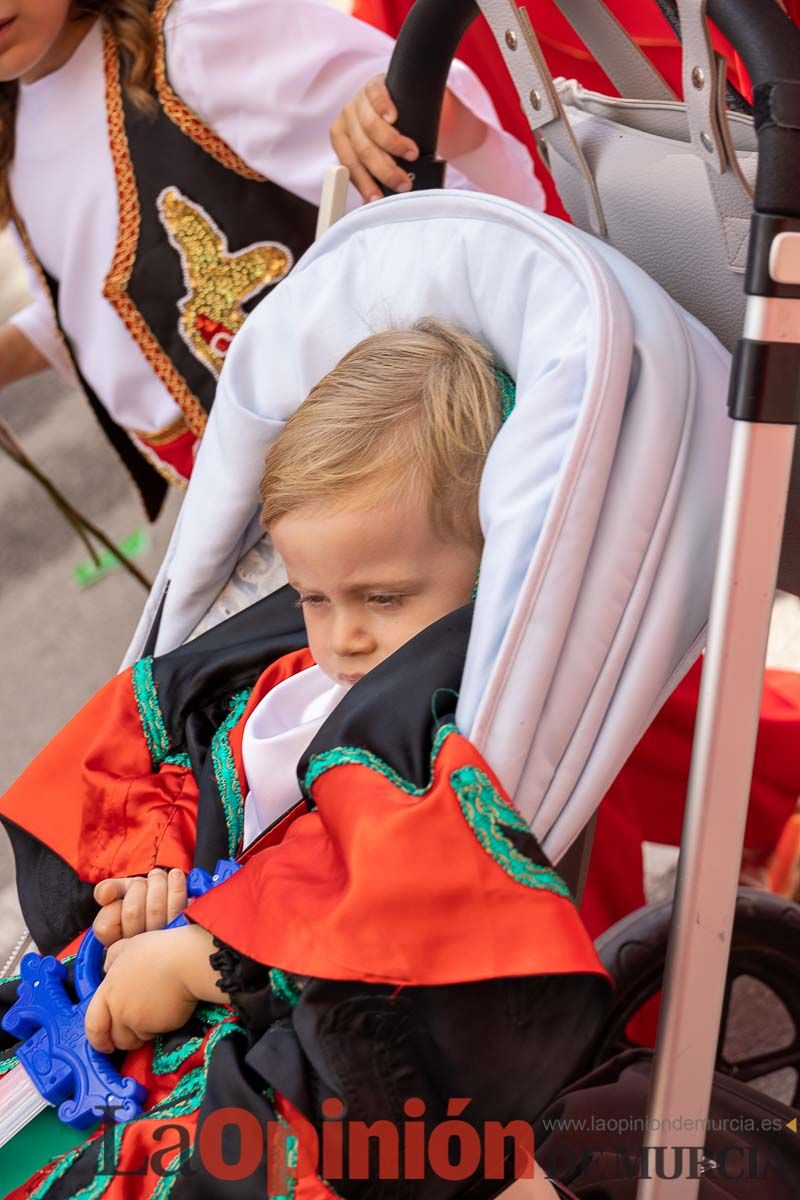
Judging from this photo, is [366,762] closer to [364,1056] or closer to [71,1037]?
[364,1056]

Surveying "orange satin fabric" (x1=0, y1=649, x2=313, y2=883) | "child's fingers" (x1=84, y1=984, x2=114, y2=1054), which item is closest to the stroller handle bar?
"orange satin fabric" (x1=0, y1=649, x2=313, y2=883)

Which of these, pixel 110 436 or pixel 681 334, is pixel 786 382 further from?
pixel 110 436

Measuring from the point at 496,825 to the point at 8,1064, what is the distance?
17.3 inches

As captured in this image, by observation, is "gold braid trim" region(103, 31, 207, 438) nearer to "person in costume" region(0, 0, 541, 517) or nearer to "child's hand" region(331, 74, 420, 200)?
"person in costume" region(0, 0, 541, 517)

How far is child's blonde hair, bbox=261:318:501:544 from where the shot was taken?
3.12 feet

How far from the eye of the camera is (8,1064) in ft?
3.03

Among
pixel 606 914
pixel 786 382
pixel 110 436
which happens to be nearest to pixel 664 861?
pixel 606 914

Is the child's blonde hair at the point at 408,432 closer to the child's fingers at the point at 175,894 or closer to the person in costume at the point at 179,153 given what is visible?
the child's fingers at the point at 175,894

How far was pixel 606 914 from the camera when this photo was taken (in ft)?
4.71

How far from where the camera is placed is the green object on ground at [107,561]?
2.59m

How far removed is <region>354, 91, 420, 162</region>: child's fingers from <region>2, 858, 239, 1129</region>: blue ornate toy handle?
65 cm

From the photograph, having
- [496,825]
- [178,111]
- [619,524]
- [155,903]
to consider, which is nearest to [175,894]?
[155,903]

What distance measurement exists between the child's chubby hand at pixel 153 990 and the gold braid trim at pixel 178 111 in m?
0.94

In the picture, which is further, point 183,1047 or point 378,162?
point 378,162
